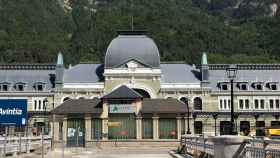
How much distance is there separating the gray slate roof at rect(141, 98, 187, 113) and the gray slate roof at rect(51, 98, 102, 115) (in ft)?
18.7

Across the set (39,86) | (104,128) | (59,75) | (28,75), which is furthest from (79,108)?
(28,75)

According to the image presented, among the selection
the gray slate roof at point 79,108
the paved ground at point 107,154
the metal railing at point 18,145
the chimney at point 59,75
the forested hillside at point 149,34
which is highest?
the forested hillside at point 149,34

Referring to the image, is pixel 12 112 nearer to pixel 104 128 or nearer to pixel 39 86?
pixel 104 128

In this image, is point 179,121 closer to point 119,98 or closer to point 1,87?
point 119,98

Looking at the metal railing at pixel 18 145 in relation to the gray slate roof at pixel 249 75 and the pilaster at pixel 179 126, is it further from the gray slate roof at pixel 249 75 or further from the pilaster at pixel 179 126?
the gray slate roof at pixel 249 75

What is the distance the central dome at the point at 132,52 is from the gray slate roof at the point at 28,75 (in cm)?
1210

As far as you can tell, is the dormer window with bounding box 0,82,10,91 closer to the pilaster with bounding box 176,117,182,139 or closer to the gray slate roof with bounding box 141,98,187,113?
the gray slate roof with bounding box 141,98,187,113

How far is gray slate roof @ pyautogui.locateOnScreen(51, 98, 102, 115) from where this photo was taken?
66.4m

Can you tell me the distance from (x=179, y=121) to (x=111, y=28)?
93.9m

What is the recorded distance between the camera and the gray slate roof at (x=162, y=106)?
6581 centimetres

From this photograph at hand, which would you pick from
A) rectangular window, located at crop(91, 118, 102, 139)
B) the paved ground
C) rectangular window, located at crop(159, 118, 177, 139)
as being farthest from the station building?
the paved ground

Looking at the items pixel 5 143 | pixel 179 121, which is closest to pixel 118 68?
pixel 179 121

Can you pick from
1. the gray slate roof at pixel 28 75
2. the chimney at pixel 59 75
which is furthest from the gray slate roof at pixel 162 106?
the gray slate roof at pixel 28 75

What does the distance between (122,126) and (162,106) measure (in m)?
5.41
